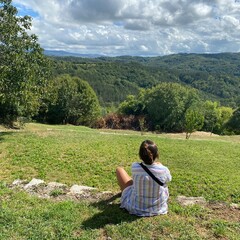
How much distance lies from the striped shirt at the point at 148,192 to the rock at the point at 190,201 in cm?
133

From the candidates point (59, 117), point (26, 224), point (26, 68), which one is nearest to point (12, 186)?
point (26, 224)

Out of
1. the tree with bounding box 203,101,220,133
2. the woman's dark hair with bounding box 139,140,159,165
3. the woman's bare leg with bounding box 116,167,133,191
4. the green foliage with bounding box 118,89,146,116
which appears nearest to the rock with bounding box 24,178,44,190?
the woman's bare leg with bounding box 116,167,133,191

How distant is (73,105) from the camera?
53156mm

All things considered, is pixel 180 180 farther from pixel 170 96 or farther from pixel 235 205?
pixel 170 96

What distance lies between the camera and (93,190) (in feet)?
27.5

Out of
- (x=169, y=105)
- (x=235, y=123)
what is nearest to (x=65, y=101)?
(x=169, y=105)

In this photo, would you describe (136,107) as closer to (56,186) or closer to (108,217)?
(56,186)

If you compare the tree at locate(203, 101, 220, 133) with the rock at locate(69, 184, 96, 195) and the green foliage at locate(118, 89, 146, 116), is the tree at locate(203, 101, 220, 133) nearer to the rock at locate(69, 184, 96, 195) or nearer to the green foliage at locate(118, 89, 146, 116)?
the green foliage at locate(118, 89, 146, 116)

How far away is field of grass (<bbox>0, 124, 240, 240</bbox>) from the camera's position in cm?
560

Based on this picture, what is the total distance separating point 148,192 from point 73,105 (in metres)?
48.1

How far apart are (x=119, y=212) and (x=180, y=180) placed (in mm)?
3569

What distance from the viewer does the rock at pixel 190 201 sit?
7.35 m

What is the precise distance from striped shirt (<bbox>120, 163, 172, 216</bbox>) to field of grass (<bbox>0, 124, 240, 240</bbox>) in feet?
0.58

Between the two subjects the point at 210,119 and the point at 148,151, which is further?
the point at 210,119
